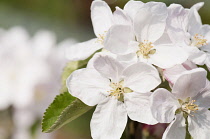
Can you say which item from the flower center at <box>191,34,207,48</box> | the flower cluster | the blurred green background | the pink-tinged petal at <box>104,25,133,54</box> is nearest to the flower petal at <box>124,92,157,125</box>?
the flower cluster

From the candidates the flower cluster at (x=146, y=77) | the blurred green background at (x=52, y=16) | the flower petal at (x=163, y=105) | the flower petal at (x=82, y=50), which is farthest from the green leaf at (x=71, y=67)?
the blurred green background at (x=52, y=16)

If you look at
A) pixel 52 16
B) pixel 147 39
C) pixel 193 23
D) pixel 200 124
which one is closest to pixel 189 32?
pixel 193 23

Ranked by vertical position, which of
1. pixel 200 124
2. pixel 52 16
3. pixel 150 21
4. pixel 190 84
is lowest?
pixel 52 16

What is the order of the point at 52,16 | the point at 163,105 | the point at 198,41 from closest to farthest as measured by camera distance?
the point at 163,105, the point at 198,41, the point at 52,16

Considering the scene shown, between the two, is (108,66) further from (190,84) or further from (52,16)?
(52,16)

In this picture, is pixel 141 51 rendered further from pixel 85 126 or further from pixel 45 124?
pixel 85 126
